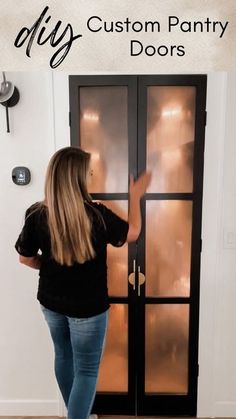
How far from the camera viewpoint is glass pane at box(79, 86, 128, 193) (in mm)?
1745

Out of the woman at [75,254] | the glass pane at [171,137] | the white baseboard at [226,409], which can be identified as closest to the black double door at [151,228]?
the glass pane at [171,137]

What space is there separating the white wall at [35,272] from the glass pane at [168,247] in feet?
0.33

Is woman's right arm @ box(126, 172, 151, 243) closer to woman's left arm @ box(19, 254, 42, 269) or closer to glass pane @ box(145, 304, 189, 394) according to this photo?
woman's left arm @ box(19, 254, 42, 269)

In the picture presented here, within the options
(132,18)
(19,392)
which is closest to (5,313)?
(19,392)

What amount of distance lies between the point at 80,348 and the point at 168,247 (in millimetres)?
730

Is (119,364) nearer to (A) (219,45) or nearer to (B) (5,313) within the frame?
(B) (5,313)

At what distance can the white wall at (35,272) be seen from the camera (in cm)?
173

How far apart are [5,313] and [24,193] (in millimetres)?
679

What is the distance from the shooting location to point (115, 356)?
1.93 meters

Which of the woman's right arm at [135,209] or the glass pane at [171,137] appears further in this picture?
the glass pane at [171,137]

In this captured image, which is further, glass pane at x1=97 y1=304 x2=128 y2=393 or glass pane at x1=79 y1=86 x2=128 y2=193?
Result: glass pane at x1=97 y1=304 x2=128 y2=393

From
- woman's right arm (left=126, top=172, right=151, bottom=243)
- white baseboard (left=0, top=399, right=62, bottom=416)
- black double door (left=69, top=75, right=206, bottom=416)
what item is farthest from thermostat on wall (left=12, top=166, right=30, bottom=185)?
white baseboard (left=0, top=399, right=62, bottom=416)

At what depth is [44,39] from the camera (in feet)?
2.98

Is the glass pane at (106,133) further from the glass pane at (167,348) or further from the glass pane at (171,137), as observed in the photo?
the glass pane at (167,348)
